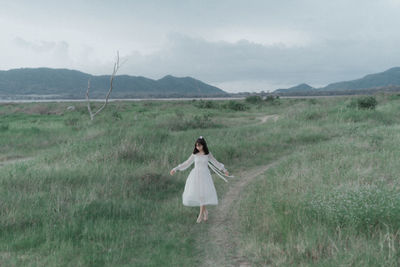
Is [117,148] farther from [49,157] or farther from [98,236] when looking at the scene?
[98,236]

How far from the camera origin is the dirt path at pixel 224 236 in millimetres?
4811

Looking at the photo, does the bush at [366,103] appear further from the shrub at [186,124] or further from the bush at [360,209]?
the bush at [360,209]

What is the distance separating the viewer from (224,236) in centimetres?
575

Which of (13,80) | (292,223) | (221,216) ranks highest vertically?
(13,80)

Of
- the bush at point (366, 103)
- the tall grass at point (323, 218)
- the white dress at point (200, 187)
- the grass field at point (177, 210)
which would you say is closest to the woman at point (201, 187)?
the white dress at point (200, 187)

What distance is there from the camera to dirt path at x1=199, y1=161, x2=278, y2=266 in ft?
15.8

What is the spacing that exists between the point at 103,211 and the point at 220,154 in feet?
20.7

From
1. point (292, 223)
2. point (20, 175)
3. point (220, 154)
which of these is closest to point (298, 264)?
point (292, 223)

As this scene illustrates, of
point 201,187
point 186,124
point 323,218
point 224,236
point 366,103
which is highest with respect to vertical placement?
point 366,103

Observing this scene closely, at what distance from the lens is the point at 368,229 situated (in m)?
4.70

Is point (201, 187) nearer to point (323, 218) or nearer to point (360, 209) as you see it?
point (323, 218)

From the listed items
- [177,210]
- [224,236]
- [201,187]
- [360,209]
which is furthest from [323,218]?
[177,210]

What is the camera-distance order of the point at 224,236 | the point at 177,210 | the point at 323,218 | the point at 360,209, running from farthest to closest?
the point at 177,210 < the point at 224,236 < the point at 323,218 < the point at 360,209

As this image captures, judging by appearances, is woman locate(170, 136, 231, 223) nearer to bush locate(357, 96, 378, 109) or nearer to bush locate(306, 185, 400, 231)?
bush locate(306, 185, 400, 231)
